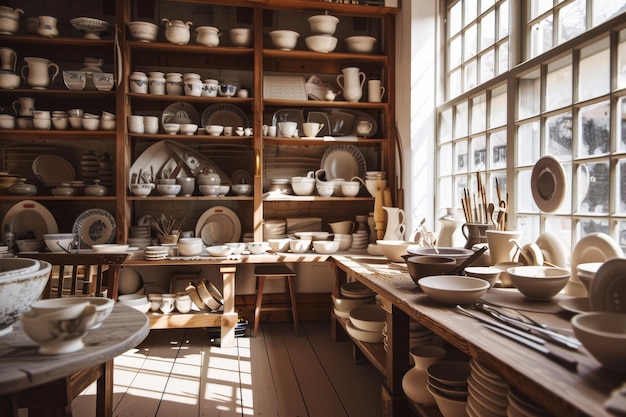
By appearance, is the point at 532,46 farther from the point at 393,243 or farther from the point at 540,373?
the point at 540,373

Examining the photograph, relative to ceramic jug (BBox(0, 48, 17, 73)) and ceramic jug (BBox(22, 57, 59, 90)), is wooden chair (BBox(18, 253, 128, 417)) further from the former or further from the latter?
ceramic jug (BBox(0, 48, 17, 73))

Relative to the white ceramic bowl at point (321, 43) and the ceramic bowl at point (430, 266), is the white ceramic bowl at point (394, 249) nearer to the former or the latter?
the ceramic bowl at point (430, 266)

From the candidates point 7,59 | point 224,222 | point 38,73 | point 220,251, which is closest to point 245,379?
point 220,251

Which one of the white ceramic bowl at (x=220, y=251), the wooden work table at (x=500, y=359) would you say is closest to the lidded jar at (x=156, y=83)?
the white ceramic bowl at (x=220, y=251)

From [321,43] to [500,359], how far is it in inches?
129

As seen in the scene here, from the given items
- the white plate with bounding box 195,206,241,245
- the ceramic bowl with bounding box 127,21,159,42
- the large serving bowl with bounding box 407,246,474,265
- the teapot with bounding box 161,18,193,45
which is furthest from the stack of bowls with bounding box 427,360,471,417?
the ceramic bowl with bounding box 127,21,159,42

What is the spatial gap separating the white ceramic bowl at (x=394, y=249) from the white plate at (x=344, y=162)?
124 cm

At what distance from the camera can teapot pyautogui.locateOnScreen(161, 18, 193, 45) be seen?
3793 millimetres

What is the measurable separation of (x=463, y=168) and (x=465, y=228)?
2.52ft

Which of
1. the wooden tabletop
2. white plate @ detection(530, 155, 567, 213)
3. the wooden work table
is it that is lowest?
the wooden work table

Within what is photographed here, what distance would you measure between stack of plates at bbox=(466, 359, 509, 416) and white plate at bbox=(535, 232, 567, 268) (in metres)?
0.71

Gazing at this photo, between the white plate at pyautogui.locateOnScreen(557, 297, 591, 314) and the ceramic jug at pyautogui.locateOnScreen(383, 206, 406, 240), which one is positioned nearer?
the white plate at pyautogui.locateOnScreen(557, 297, 591, 314)

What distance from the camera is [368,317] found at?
9.91 ft

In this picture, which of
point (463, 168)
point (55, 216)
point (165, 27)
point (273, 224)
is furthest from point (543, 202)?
point (55, 216)
